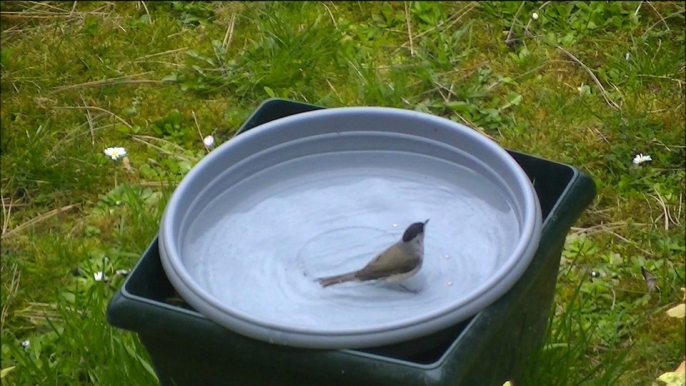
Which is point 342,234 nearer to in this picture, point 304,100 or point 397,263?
point 397,263

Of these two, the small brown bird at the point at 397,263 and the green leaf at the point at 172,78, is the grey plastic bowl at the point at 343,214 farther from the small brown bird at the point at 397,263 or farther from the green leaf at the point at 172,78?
the green leaf at the point at 172,78

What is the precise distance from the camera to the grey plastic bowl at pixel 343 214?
1956mm

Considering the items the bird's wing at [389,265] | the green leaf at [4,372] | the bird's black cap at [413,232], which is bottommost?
the green leaf at [4,372]

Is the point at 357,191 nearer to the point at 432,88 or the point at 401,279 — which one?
the point at 401,279

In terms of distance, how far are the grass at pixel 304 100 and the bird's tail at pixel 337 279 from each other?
673 mm

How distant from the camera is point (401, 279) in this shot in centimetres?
194

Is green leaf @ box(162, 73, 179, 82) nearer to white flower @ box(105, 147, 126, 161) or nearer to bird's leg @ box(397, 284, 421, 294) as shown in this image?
white flower @ box(105, 147, 126, 161)

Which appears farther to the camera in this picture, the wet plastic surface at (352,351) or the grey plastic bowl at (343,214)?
the grey plastic bowl at (343,214)

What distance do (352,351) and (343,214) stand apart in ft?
1.96

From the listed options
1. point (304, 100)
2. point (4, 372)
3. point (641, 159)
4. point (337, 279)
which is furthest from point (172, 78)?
point (337, 279)

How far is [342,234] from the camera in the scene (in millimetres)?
2162

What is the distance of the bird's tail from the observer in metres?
1.98

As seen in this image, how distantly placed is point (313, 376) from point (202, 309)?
0.76 feet

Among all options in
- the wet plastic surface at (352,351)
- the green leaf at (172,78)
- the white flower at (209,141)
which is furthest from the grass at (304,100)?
the wet plastic surface at (352,351)
